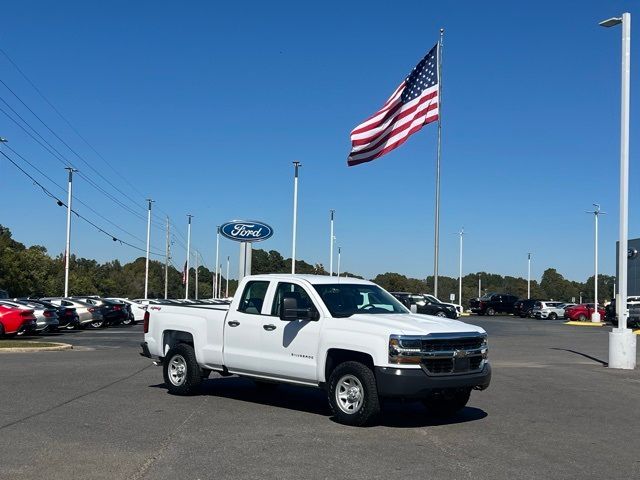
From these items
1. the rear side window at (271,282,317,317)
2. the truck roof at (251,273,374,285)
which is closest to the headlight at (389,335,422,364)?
the rear side window at (271,282,317,317)

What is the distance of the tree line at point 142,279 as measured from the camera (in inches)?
3095

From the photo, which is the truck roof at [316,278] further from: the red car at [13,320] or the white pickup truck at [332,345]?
the red car at [13,320]

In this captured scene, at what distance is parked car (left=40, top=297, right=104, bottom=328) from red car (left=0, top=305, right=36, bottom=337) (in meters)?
7.84

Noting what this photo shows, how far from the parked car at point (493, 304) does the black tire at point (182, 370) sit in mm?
55534

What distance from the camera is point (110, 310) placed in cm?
3853

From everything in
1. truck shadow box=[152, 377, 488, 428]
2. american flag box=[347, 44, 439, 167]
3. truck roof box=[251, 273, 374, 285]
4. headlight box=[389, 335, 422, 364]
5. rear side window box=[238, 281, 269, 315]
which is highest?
american flag box=[347, 44, 439, 167]

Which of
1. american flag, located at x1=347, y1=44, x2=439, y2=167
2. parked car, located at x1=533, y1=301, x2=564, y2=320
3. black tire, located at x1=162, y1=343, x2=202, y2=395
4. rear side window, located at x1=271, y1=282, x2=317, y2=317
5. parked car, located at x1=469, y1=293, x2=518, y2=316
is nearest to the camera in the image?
rear side window, located at x1=271, y1=282, x2=317, y2=317

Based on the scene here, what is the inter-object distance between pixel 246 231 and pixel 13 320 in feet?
30.6

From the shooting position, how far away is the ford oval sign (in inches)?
1182

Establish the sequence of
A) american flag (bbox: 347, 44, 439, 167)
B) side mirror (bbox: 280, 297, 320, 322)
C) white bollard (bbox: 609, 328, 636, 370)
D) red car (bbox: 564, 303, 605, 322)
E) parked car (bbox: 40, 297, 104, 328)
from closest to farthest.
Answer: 1. side mirror (bbox: 280, 297, 320, 322)
2. white bollard (bbox: 609, 328, 636, 370)
3. american flag (bbox: 347, 44, 439, 167)
4. parked car (bbox: 40, 297, 104, 328)
5. red car (bbox: 564, 303, 605, 322)

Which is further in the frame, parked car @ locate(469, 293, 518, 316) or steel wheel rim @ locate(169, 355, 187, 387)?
parked car @ locate(469, 293, 518, 316)

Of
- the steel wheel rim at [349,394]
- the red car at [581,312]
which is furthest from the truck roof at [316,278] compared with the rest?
the red car at [581,312]

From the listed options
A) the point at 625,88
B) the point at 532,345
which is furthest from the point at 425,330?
the point at 532,345

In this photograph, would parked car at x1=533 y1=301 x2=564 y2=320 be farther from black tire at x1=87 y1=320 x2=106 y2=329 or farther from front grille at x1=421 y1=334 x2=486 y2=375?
front grille at x1=421 y1=334 x2=486 y2=375
